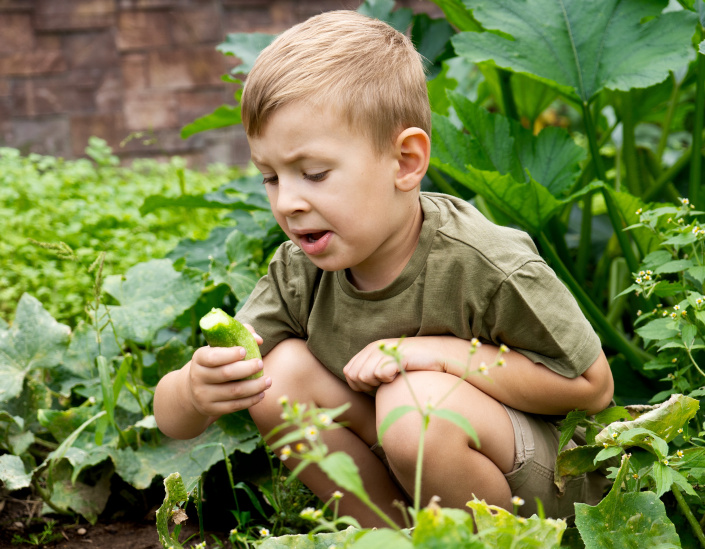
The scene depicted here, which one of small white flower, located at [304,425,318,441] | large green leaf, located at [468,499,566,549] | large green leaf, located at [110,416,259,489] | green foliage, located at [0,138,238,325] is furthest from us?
green foliage, located at [0,138,238,325]

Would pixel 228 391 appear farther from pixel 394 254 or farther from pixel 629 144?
pixel 629 144

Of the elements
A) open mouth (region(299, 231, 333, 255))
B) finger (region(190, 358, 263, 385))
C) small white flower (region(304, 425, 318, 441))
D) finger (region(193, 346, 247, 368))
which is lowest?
finger (region(190, 358, 263, 385))

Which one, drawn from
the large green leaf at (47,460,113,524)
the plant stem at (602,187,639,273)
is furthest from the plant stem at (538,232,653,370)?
the large green leaf at (47,460,113,524)

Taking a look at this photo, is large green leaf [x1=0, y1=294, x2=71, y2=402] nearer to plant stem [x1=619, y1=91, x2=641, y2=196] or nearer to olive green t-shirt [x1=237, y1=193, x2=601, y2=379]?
olive green t-shirt [x1=237, y1=193, x2=601, y2=379]

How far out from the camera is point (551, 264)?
5.95 ft

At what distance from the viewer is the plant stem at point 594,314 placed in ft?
5.68

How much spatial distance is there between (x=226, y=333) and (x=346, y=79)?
1.48ft

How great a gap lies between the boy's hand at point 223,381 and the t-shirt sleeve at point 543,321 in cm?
41

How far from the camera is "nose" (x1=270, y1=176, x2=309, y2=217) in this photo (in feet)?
3.99

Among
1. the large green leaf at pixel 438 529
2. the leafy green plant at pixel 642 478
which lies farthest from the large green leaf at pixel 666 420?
the large green leaf at pixel 438 529

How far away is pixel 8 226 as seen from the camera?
9.85 ft

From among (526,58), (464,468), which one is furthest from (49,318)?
(526,58)

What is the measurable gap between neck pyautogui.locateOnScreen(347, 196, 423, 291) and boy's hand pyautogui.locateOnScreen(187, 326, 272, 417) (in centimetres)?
28

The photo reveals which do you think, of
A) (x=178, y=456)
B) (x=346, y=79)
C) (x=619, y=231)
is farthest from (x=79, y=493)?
(x=619, y=231)
